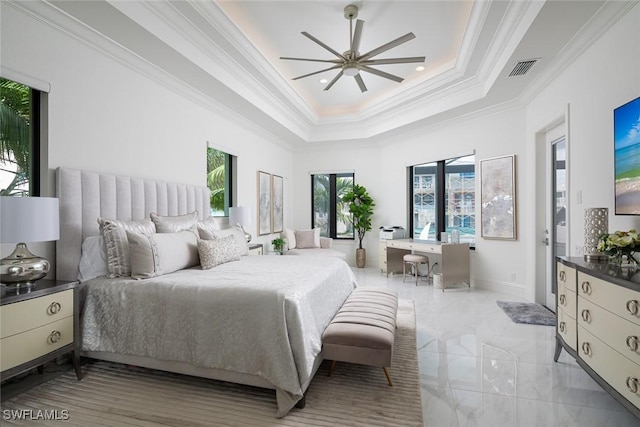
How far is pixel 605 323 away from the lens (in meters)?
1.94

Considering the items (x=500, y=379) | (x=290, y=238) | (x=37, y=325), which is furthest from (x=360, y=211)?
(x=37, y=325)

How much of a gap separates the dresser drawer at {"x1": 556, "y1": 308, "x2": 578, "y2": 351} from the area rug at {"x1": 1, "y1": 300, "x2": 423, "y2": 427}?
1124mm

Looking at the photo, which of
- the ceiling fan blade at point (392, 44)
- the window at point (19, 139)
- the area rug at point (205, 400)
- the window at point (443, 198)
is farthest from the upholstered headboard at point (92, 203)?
the window at point (443, 198)

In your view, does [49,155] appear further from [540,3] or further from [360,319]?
[540,3]

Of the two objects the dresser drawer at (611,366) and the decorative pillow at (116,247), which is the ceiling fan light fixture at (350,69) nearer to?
the decorative pillow at (116,247)

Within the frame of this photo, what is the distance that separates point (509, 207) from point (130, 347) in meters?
4.99

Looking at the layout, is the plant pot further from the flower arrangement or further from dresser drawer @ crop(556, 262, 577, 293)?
the flower arrangement

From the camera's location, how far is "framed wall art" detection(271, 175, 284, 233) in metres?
6.52

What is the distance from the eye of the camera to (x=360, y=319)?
2.43 metres

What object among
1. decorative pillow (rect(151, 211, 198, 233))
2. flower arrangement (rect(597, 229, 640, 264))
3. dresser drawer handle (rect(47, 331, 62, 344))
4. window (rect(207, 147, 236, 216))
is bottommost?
dresser drawer handle (rect(47, 331, 62, 344))

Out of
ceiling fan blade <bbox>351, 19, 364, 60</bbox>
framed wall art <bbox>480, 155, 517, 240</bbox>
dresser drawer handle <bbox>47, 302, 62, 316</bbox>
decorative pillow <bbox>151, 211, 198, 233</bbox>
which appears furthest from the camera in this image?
framed wall art <bbox>480, 155, 517, 240</bbox>

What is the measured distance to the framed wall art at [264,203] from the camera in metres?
5.97

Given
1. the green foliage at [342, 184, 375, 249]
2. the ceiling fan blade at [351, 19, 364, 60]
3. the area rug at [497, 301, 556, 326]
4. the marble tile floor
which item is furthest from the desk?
the ceiling fan blade at [351, 19, 364, 60]

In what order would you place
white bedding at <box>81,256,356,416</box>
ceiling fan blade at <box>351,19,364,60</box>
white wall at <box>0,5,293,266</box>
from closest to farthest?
1. white bedding at <box>81,256,356,416</box>
2. white wall at <box>0,5,293,266</box>
3. ceiling fan blade at <box>351,19,364,60</box>
